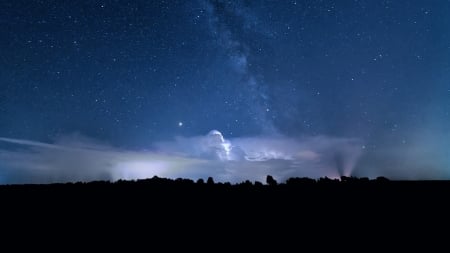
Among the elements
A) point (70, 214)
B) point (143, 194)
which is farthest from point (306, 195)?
point (70, 214)

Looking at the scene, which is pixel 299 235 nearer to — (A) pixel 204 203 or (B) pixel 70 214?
(A) pixel 204 203

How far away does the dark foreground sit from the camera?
18.7ft

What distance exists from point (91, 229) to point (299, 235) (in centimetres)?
493

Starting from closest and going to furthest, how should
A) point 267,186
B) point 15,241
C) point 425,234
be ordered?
point 425,234 < point 15,241 < point 267,186

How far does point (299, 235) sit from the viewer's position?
5.66 metres

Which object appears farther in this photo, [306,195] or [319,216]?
[306,195]

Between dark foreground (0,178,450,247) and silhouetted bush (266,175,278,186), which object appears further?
silhouetted bush (266,175,278,186)

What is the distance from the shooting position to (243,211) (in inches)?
253

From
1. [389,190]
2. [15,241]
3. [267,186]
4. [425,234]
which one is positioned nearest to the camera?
[425,234]

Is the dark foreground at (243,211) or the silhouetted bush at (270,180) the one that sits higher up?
the silhouetted bush at (270,180)

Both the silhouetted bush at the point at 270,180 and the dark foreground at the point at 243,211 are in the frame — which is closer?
the dark foreground at the point at 243,211

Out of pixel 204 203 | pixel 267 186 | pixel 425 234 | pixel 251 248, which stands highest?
pixel 267 186

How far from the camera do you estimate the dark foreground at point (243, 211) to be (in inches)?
224

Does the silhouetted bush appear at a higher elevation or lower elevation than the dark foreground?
higher
